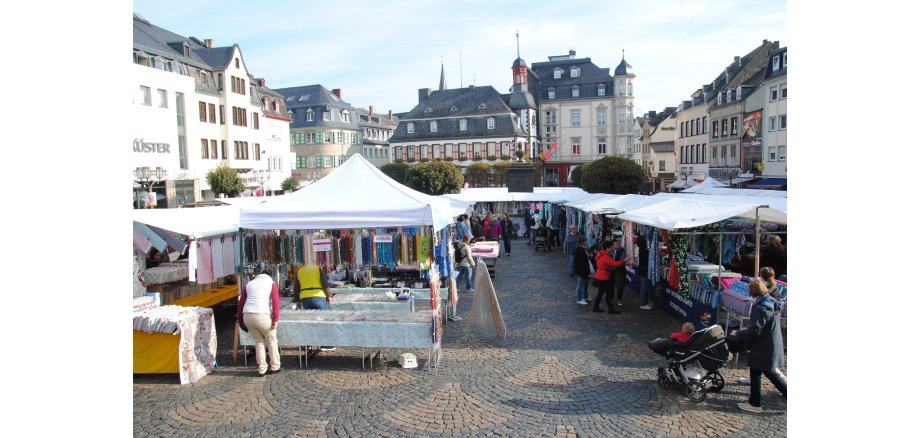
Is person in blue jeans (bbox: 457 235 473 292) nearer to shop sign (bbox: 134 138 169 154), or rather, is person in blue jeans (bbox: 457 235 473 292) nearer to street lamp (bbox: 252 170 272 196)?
shop sign (bbox: 134 138 169 154)

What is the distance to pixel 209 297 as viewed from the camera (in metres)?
10.4

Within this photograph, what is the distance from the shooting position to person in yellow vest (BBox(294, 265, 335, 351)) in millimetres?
8711

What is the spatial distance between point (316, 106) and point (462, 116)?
48.8ft

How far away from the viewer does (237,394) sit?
7.00 m

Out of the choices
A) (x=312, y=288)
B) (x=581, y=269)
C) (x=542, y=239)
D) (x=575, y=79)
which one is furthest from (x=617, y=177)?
(x=575, y=79)

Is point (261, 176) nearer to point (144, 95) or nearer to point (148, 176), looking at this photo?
point (148, 176)

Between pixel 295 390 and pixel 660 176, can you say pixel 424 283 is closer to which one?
pixel 295 390

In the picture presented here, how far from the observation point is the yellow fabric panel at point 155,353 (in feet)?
24.2

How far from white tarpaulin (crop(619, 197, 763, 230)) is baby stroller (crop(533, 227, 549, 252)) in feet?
30.3

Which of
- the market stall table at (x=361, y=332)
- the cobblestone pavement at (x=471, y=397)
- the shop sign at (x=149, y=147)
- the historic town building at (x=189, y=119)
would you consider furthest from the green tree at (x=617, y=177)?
the market stall table at (x=361, y=332)

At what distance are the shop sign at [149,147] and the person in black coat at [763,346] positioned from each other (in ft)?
99.5

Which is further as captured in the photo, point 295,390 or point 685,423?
point 295,390

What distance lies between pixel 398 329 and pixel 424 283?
328 cm

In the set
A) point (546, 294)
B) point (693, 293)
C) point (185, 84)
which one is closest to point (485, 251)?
point (546, 294)
